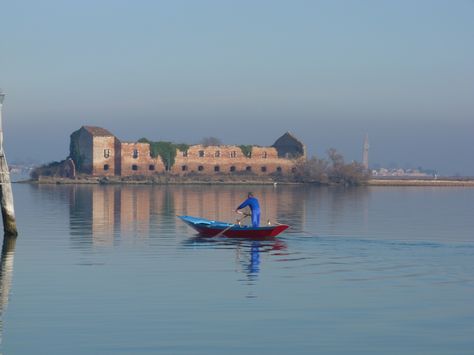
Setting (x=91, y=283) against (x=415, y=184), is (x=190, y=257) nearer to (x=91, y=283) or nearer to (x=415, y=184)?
(x=91, y=283)

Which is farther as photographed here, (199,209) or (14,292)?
(199,209)

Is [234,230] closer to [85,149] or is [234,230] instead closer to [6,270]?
[6,270]

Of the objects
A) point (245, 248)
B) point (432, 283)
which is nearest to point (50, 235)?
point (245, 248)

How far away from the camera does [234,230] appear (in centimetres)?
3056

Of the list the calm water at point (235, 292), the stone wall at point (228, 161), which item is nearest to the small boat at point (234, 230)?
the calm water at point (235, 292)

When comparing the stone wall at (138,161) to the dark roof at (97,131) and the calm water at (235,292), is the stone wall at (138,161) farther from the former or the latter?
the calm water at (235,292)

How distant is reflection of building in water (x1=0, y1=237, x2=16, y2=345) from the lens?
53.6 ft

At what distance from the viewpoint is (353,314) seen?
15695 millimetres

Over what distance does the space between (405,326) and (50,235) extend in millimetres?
18168

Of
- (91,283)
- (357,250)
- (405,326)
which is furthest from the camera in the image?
(357,250)

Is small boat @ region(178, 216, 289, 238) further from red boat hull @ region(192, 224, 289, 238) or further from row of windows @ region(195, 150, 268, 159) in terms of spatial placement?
row of windows @ region(195, 150, 268, 159)

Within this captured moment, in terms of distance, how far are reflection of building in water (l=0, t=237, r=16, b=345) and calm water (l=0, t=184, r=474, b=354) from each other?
0.14 feet

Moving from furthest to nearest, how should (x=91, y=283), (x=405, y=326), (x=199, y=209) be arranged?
(x=199, y=209), (x=91, y=283), (x=405, y=326)

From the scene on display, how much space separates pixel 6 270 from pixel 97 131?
73.3 m
